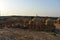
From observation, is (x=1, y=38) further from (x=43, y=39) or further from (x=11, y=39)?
(x=43, y=39)

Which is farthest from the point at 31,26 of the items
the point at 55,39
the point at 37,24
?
the point at 55,39

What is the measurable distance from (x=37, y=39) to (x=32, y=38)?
399 millimetres

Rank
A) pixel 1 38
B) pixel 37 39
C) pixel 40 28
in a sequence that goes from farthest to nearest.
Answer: pixel 40 28, pixel 37 39, pixel 1 38

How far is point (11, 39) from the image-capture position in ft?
37.8

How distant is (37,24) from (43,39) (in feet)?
29.4

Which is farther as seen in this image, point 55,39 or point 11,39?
point 55,39

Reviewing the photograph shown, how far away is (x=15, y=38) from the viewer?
1192 centimetres

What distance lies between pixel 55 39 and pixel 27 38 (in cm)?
231

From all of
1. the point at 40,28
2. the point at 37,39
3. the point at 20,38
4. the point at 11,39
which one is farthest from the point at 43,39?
the point at 40,28

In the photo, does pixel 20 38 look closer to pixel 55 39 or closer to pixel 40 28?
pixel 55 39

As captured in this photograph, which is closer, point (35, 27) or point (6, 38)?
point (6, 38)

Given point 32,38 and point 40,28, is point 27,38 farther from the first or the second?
point 40,28

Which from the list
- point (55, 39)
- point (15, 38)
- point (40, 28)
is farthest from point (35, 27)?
point (15, 38)

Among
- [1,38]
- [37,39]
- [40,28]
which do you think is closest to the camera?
[1,38]
